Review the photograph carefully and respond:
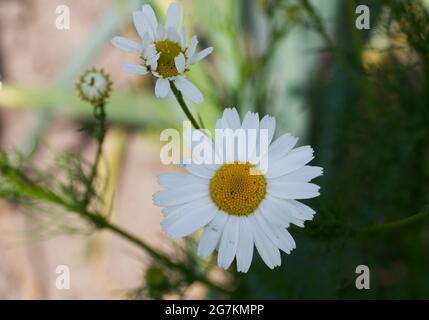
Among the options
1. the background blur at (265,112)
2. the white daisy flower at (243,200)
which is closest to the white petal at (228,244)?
the white daisy flower at (243,200)

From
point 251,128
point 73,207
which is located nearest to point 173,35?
point 251,128

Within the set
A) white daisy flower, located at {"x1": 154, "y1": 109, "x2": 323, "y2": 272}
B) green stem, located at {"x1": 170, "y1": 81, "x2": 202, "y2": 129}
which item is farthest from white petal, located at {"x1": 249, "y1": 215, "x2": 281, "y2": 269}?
green stem, located at {"x1": 170, "y1": 81, "x2": 202, "y2": 129}

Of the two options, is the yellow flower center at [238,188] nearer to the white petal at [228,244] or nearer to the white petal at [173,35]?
the white petal at [228,244]

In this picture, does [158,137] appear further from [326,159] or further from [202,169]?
[202,169]

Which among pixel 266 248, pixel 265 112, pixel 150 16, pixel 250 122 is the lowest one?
pixel 266 248

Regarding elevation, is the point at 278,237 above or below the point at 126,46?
below

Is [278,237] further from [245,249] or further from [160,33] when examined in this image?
[160,33]

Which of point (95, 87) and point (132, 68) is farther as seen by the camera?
point (95, 87)
